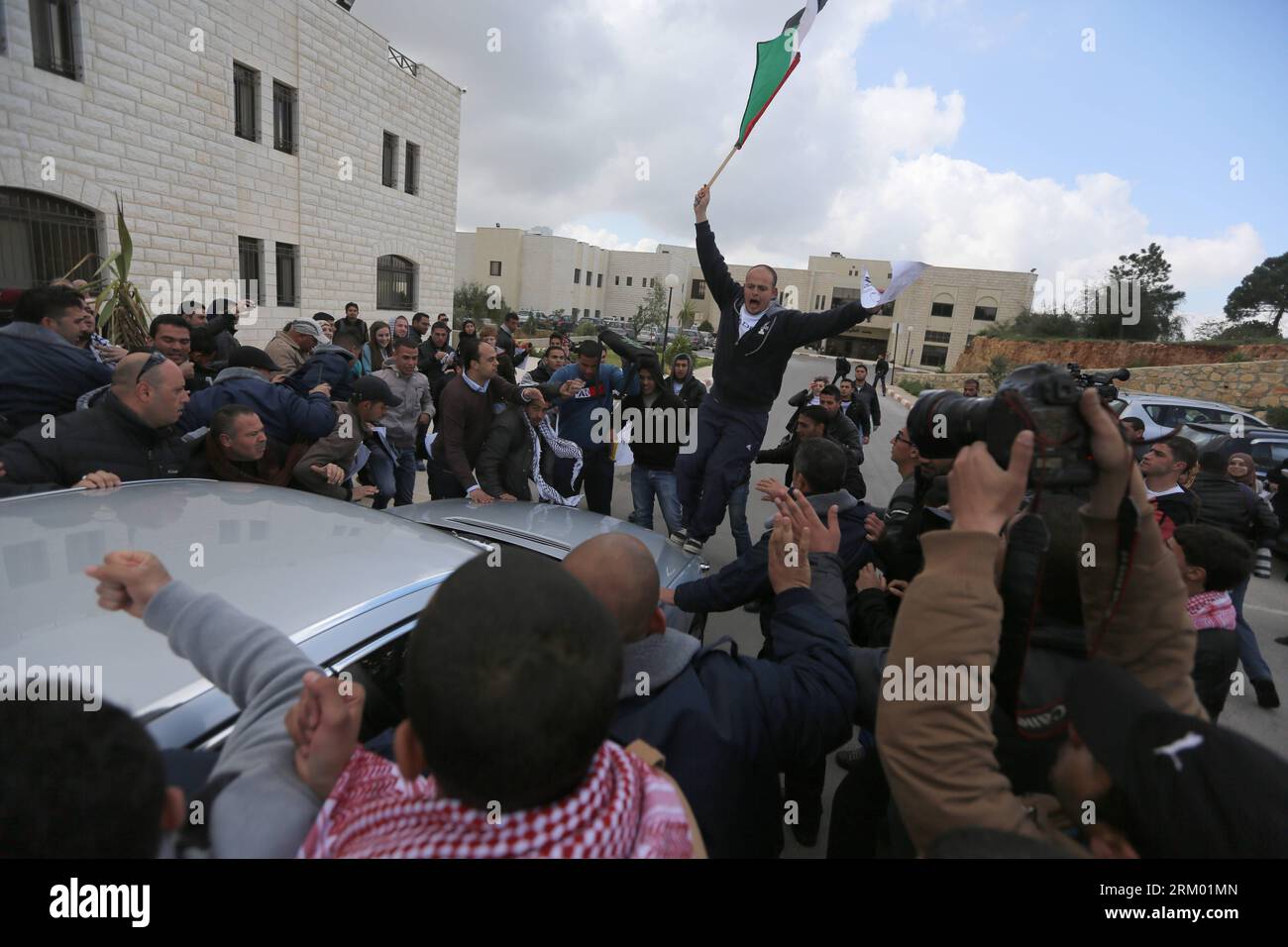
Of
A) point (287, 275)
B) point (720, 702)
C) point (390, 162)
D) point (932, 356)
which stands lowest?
point (720, 702)

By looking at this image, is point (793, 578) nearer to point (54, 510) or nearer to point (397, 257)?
point (54, 510)

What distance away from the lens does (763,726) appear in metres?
1.37

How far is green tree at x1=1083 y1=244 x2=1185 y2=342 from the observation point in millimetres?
25750

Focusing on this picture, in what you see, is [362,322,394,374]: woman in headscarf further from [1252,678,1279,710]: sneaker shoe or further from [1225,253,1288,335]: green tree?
[1225,253,1288,335]: green tree

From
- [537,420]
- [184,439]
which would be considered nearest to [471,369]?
[537,420]

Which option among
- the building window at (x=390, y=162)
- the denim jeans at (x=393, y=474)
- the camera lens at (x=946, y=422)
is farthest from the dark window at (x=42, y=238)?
the camera lens at (x=946, y=422)

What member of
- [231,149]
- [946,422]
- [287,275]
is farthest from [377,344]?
[946,422]

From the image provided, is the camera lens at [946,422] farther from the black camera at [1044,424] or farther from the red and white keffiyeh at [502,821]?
the red and white keffiyeh at [502,821]

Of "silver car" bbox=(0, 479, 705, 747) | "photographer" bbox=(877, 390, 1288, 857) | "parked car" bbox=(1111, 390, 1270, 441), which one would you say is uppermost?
"parked car" bbox=(1111, 390, 1270, 441)

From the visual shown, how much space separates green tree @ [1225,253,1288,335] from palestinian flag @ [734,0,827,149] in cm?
3360

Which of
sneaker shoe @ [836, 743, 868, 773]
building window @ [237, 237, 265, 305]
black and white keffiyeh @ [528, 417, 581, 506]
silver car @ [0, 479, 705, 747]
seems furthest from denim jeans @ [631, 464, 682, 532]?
building window @ [237, 237, 265, 305]

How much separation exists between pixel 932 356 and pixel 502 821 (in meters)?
57.2

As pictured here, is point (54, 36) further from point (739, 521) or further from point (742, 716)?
point (742, 716)

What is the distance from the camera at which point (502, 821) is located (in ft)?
2.45
